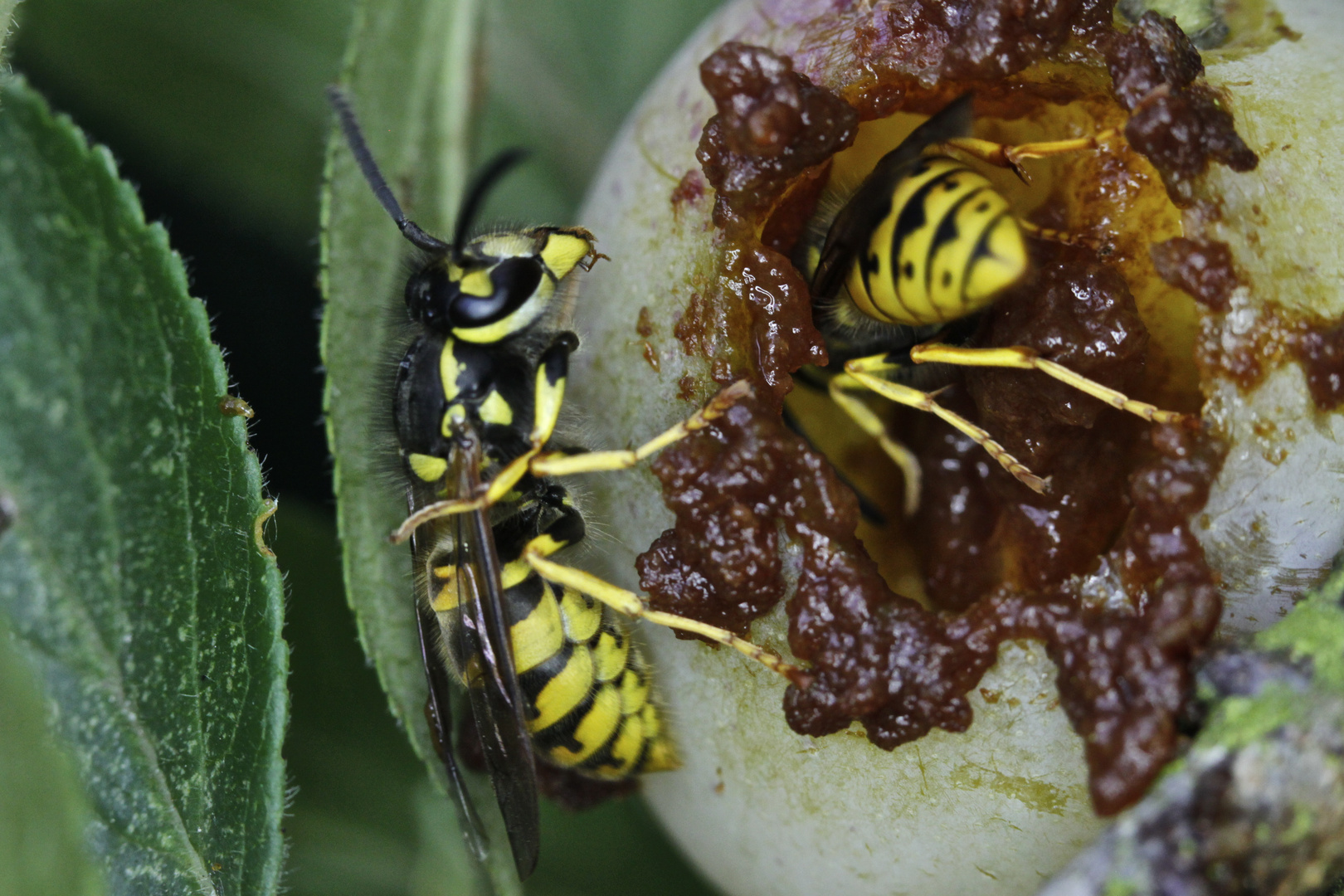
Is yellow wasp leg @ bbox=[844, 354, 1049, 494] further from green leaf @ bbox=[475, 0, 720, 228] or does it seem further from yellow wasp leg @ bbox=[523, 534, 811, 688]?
green leaf @ bbox=[475, 0, 720, 228]

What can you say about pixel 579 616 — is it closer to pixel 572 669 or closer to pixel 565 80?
pixel 572 669

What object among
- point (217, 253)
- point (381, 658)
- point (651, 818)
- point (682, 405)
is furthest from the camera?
point (217, 253)

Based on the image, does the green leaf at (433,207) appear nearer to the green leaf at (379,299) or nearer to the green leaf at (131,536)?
the green leaf at (379,299)

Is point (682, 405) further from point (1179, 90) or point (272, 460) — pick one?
point (272, 460)

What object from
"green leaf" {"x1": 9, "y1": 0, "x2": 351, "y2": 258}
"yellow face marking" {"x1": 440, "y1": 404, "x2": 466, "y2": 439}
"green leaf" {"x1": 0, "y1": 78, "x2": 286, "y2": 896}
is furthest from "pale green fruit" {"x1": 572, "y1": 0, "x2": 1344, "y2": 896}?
"green leaf" {"x1": 9, "y1": 0, "x2": 351, "y2": 258}

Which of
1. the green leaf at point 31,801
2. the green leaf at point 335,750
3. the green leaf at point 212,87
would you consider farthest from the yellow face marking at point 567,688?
the green leaf at point 212,87

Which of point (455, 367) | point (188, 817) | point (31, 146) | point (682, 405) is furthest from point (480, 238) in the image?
point (188, 817)
